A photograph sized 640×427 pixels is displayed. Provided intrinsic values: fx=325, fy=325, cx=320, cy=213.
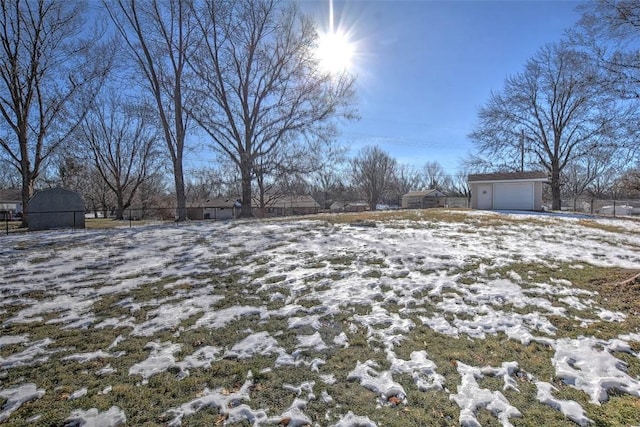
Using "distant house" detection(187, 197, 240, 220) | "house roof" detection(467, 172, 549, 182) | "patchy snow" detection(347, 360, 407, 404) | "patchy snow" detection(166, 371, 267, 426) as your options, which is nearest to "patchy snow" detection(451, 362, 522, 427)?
"patchy snow" detection(347, 360, 407, 404)

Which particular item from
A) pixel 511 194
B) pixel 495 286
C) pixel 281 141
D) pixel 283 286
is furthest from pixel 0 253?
pixel 511 194

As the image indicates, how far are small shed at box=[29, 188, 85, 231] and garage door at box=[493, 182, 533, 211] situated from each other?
25.2 meters

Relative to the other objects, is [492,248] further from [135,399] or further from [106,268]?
[106,268]

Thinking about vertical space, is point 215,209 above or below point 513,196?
below

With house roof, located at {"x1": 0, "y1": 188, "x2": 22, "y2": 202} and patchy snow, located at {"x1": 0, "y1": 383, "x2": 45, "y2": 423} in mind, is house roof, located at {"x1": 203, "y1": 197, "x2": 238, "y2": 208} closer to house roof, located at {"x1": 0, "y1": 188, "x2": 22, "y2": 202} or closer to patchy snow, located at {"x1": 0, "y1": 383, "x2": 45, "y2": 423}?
house roof, located at {"x1": 0, "y1": 188, "x2": 22, "y2": 202}

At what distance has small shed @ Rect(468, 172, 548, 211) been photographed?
74.8ft

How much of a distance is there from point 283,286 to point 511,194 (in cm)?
2317

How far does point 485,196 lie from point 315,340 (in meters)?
24.1

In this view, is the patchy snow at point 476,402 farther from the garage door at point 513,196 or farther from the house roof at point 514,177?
the garage door at point 513,196

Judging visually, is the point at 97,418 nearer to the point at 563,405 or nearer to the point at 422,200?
the point at 563,405

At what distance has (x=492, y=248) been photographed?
7.84 meters

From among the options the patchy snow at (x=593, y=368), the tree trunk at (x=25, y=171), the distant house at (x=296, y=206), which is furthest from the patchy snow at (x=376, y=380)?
the distant house at (x=296, y=206)

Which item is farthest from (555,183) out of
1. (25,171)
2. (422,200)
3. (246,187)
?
(25,171)

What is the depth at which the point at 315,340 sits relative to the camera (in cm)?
360
